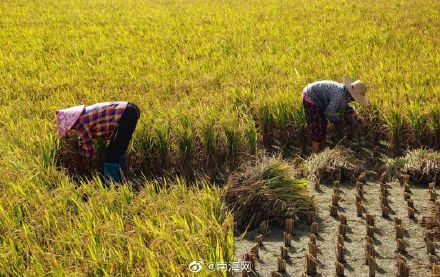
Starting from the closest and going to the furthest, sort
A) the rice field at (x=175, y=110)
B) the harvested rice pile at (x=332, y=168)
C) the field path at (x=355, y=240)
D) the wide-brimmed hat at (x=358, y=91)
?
the rice field at (x=175, y=110)
the field path at (x=355, y=240)
the harvested rice pile at (x=332, y=168)
the wide-brimmed hat at (x=358, y=91)

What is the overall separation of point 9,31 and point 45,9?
3457mm

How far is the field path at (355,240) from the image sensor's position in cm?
301

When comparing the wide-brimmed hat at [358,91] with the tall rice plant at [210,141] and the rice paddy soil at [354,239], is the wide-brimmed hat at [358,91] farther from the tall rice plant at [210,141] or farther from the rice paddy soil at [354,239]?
the tall rice plant at [210,141]

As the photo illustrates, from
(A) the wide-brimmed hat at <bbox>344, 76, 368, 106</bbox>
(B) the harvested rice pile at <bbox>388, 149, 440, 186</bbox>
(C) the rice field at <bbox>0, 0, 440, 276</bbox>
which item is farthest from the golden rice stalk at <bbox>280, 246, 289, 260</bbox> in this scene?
(A) the wide-brimmed hat at <bbox>344, 76, 368, 106</bbox>

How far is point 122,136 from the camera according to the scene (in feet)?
13.1

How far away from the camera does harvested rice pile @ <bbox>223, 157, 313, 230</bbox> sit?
141 inches

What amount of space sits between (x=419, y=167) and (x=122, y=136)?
7.63ft

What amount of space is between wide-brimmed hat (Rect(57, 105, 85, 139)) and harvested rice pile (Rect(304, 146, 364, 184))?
1.87 metres

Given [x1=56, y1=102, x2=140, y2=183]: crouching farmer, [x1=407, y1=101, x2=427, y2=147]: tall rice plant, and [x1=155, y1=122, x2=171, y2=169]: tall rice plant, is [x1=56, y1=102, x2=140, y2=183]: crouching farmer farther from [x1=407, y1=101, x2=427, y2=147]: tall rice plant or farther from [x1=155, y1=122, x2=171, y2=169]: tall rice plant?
[x1=407, y1=101, x2=427, y2=147]: tall rice plant

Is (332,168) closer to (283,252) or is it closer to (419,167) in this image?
(419,167)

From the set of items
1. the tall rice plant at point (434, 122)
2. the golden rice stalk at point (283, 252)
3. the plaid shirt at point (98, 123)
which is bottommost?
the golden rice stalk at point (283, 252)

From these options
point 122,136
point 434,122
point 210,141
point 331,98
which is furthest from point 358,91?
point 122,136

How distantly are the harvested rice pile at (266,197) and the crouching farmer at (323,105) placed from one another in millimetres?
856

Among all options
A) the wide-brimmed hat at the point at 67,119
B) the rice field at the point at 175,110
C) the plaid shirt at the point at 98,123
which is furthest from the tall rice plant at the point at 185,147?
the wide-brimmed hat at the point at 67,119
